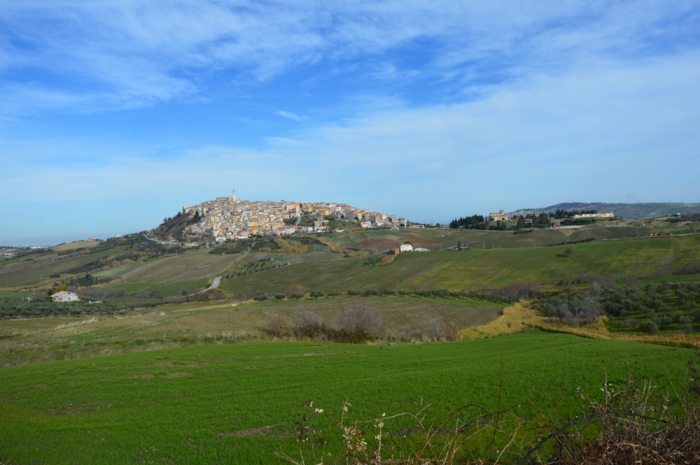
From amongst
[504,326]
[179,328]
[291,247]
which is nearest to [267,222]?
[291,247]

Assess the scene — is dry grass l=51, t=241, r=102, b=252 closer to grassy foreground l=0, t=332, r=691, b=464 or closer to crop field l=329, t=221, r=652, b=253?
crop field l=329, t=221, r=652, b=253

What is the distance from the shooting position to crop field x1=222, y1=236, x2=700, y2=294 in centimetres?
4909

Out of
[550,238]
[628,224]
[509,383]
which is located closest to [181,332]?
[509,383]

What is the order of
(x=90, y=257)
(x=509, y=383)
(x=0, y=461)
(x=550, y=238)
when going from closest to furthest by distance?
1. (x=0, y=461)
2. (x=509, y=383)
3. (x=550, y=238)
4. (x=90, y=257)

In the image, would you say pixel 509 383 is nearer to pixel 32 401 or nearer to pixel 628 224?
pixel 32 401

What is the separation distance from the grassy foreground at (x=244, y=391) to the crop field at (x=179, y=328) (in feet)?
13.7

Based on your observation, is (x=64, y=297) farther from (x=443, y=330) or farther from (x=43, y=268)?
(x=443, y=330)

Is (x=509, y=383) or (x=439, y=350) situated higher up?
(x=509, y=383)

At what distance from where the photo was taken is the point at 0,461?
28.0ft

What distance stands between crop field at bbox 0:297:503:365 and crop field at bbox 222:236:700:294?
13.7m

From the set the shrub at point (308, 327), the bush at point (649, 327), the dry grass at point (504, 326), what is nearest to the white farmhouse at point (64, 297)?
the shrub at point (308, 327)

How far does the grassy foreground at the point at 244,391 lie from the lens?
941 cm

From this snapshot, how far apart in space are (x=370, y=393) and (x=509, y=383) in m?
3.99

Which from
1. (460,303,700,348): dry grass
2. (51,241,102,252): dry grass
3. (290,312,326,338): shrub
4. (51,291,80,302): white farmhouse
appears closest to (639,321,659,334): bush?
(460,303,700,348): dry grass
